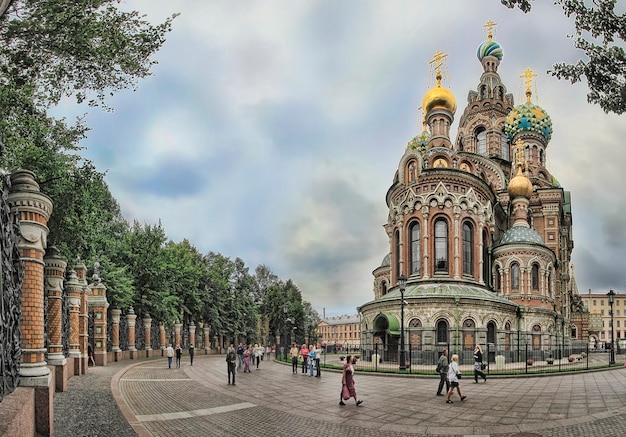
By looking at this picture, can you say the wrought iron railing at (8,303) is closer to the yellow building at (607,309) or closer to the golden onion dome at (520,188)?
the golden onion dome at (520,188)

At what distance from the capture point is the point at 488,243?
39562mm

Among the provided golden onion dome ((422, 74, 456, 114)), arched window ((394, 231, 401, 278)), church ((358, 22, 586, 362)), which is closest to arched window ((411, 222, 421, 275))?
church ((358, 22, 586, 362))

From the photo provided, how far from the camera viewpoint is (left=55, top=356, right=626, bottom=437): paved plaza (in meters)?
10.4

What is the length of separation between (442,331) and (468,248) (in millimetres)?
7754

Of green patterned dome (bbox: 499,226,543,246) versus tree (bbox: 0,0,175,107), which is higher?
tree (bbox: 0,0,175,107)

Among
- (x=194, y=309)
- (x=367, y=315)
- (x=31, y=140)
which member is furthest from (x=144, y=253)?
(x=31, y=140)

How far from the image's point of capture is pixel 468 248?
36938 millimetres

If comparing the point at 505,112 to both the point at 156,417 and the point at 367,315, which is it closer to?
the point at 367,315

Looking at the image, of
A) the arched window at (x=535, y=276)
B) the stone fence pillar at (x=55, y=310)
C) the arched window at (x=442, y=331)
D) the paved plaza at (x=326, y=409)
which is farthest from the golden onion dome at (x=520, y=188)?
the stone fence pillar at (x=55, y=310)

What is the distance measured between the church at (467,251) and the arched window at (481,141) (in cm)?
271

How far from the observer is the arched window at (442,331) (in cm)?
3145

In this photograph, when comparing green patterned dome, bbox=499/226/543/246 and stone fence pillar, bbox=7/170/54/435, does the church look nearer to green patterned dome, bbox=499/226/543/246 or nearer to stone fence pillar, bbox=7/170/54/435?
green patterned dome, bbox=499/226/543/246

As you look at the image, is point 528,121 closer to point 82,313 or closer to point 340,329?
point 82,313

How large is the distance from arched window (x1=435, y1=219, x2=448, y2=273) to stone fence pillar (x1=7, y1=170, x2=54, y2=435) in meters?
29.8
